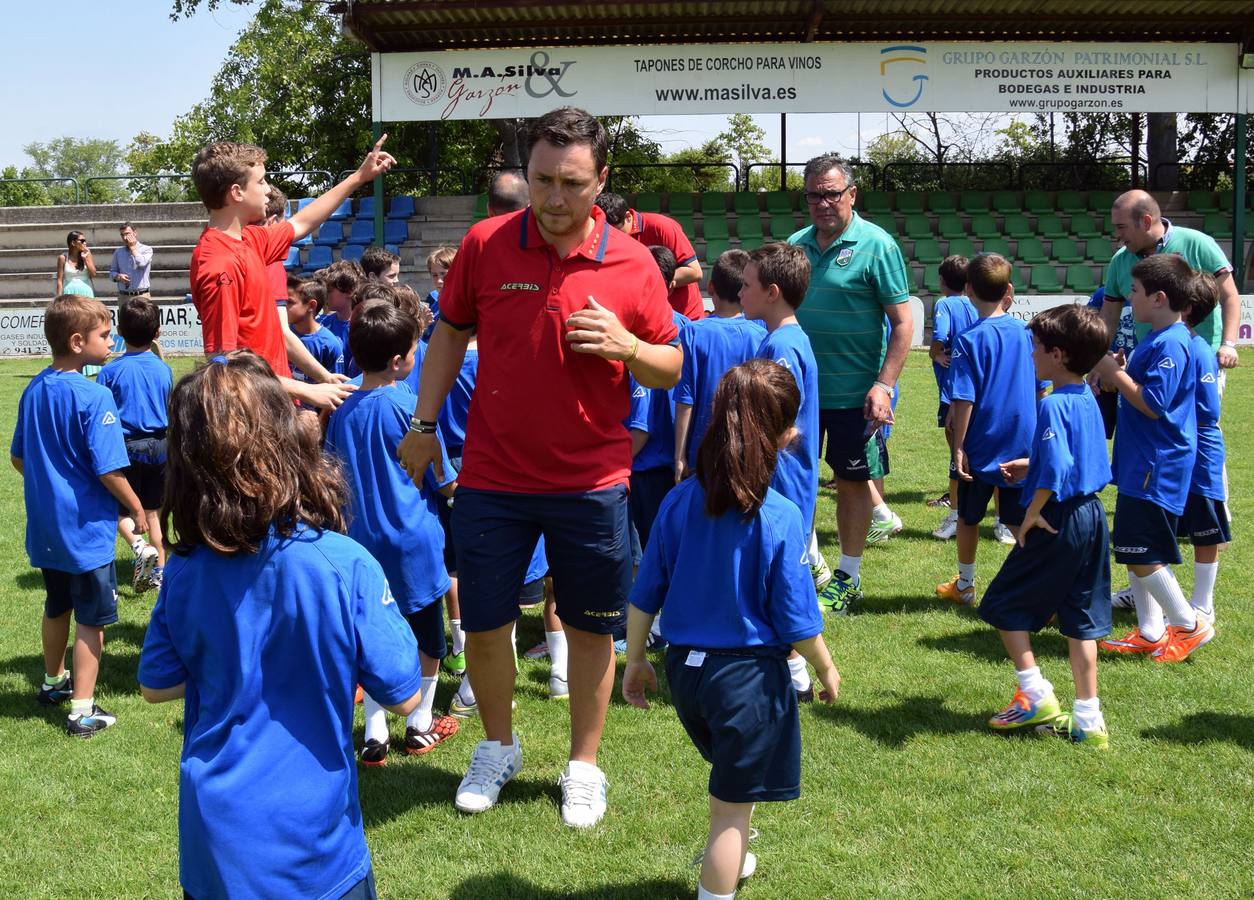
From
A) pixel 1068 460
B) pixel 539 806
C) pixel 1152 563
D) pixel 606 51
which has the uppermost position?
pixel 606 51

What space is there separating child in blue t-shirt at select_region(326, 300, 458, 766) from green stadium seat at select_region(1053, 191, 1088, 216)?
21.9 m

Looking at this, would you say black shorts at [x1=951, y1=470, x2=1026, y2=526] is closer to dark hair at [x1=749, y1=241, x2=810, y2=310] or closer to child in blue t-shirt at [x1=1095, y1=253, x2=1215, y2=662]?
child in blue t-shirt at [x1=1095, y1=253, x2=1215, y2=662]

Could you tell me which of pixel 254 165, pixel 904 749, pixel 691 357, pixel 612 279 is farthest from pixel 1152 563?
pixel 254 165

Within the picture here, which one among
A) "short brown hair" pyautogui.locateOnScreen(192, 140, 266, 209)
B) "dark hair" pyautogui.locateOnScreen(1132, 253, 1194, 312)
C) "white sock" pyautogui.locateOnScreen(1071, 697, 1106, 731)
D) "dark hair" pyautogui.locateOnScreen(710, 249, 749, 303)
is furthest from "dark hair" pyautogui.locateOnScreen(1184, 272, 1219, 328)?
"short brown hair" pyautogui.locateOnScreen(192, 140, 266, 209)

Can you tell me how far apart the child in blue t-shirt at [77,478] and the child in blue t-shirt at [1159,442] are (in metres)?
4.43

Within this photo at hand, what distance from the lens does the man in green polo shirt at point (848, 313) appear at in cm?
572

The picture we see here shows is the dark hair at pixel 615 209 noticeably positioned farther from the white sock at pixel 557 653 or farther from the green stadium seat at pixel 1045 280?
the green stadium seat at pixel 1045 280

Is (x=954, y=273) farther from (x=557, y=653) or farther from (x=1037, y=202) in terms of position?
(x=1037, y=202)

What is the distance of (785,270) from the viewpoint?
4.84 m

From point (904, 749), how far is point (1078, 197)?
21.8 m

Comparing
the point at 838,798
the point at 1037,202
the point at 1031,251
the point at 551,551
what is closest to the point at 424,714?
the point at 551,551

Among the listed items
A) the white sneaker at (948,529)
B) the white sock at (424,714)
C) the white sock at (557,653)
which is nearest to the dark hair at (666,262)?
the white sock at (557,653)

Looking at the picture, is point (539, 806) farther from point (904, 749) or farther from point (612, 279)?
point (612, 279)

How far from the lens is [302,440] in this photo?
235 centimetres
